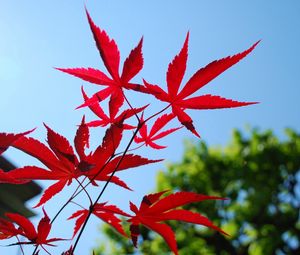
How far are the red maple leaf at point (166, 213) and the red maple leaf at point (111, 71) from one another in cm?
18

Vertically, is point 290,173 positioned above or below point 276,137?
below

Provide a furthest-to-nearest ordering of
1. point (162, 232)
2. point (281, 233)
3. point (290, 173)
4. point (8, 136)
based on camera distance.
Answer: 1. point (290, 173)
2. point (281, 233)
3. point (162, 232)
4. point (8, 136)

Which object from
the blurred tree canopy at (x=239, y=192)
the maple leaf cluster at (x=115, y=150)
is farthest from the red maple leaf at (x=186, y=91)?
the blurred tree canopy at (x=239, y=192)

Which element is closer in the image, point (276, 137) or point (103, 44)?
point (103, 44)

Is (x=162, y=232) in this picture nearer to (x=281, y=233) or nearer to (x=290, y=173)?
(x=281, y=233)

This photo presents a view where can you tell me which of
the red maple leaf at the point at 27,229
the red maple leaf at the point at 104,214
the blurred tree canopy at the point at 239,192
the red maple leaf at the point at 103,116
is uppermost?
the blurred tree canopy at the point at 239,192

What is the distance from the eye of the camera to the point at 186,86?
53 centimetres

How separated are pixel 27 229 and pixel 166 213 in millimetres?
228

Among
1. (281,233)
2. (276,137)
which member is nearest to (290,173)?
(276,137)

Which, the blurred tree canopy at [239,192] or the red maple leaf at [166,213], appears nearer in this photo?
the red maple leaf at [166,213]

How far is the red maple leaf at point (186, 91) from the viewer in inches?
19.8

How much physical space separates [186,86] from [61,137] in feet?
0.68

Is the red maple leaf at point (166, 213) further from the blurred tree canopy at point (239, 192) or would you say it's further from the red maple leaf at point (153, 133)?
the blurred tree canopy at point (239, 192)

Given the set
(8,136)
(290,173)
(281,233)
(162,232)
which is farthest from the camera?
(290,173)
